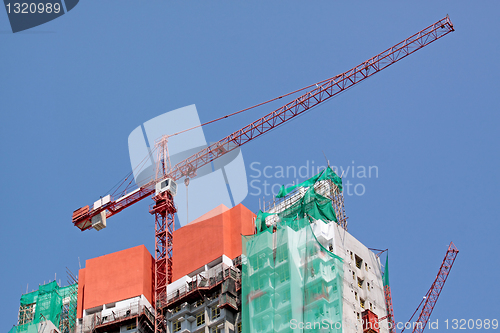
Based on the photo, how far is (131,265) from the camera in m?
117

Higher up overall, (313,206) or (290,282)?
(313,206)

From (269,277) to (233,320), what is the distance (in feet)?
25.7

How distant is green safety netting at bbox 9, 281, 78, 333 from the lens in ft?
391

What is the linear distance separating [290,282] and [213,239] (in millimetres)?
17507

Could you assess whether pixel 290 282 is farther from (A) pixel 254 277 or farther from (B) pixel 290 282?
(A) pixel 254 277

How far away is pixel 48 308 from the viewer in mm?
123500

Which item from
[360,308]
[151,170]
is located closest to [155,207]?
[151,170]

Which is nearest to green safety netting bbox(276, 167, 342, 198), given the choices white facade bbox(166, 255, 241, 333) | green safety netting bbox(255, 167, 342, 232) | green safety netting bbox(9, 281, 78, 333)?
green safety netting bbox(255, 167, 342, 232)

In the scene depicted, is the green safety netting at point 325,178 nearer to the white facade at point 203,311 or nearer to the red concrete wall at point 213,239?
the red concrete wall at point 213,239

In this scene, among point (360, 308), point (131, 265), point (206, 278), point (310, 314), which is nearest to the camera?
point (310, 314)

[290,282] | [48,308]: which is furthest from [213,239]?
[48,308]

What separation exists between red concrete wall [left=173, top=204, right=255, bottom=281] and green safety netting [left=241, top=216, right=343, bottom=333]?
7383mm

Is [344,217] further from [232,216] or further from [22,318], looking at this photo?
[22,318]

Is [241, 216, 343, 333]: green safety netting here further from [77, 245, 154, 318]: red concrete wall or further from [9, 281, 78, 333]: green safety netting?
[9, 281, 78, 333]: green safety netting
